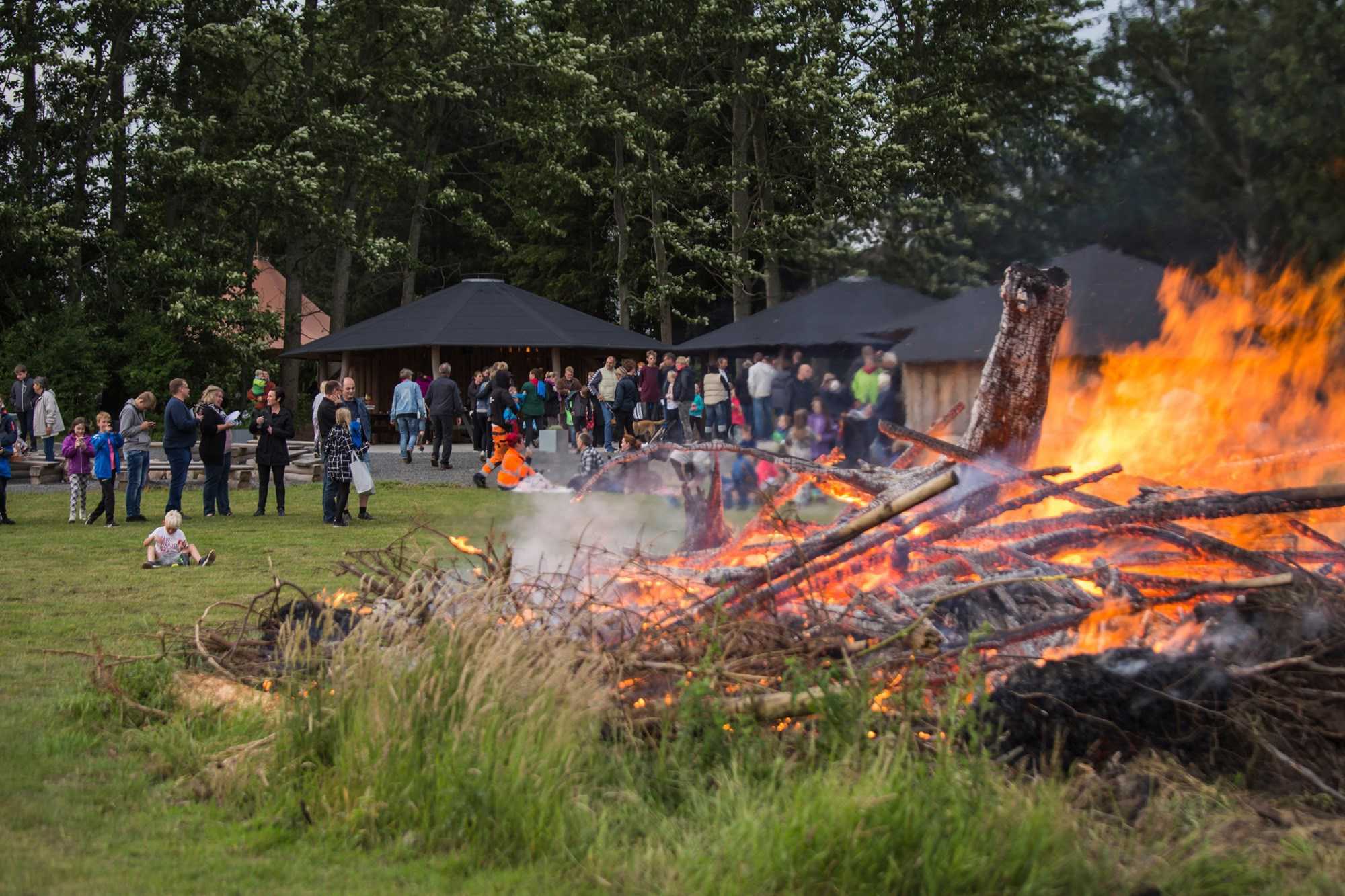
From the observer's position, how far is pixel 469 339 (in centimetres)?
3020

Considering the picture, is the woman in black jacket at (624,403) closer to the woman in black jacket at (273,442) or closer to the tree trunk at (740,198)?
the tree trunk at (740,198)

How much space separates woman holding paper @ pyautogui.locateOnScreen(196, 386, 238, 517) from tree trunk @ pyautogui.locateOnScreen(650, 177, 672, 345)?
18.6m

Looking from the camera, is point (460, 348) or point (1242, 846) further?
point (460, 348)

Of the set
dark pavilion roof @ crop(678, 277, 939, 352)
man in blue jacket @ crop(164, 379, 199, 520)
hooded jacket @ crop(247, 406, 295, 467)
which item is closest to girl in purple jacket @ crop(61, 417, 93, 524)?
man in blue jacket @ crop(164, 379, 199, 520)

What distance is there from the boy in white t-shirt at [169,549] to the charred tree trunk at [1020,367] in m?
7.88

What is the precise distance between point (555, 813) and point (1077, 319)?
387cm

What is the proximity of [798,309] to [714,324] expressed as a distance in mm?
23159

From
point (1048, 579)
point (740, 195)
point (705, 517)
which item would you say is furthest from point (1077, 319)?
point (740, 195)

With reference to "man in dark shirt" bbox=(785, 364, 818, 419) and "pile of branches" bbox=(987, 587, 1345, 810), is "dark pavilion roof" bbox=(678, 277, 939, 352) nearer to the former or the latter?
"man in dark shirt" bbox=(785, 364, 818, 419)

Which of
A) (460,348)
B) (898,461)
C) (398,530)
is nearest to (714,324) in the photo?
(460,348)

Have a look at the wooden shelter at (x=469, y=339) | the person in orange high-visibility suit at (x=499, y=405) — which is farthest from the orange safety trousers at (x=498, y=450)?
the wooden shelter at (x=469, y=339)

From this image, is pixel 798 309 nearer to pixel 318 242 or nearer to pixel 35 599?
pixel 35 599

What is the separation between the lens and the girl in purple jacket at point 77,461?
15.4 meters

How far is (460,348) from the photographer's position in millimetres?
33125
